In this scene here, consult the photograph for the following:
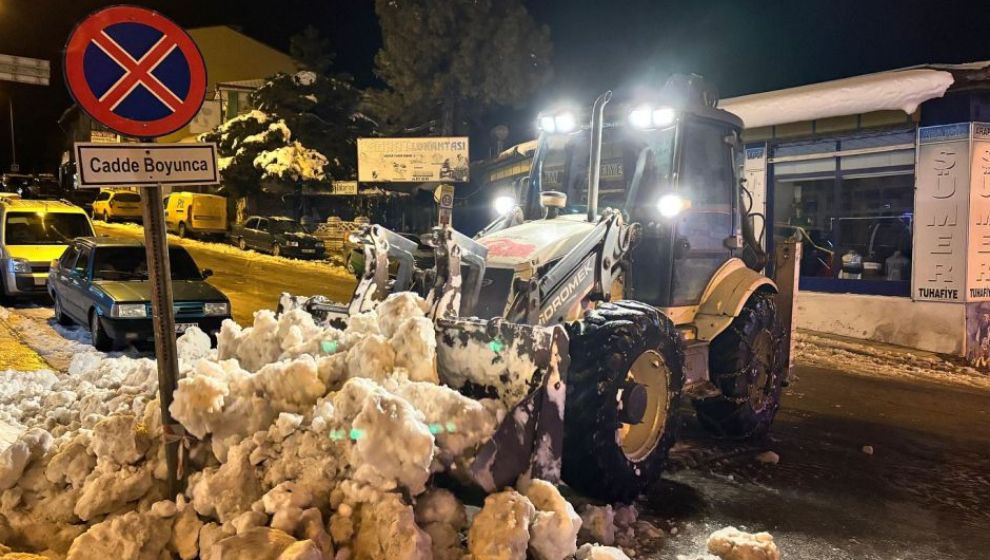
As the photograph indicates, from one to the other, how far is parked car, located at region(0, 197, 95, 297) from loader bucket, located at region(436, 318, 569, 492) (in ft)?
37.9

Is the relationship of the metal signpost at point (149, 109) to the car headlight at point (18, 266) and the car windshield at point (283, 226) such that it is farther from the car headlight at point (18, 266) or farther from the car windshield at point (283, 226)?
the car windshield at point (283, 226)

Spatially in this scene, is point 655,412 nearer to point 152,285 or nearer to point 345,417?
point 345,417

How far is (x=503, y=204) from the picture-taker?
759 centimetres

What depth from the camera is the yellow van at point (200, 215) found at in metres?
28.9

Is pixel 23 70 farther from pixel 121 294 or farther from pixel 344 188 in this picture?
pixel 344 188

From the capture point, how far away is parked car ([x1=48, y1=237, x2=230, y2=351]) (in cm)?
940

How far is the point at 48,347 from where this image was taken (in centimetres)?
993

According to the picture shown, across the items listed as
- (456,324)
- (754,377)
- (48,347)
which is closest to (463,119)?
(48,347)

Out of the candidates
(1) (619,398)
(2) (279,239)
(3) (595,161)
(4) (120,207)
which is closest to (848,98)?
(3) (595,161)

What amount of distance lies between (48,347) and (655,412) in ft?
28.4

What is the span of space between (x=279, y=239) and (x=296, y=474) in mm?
22437

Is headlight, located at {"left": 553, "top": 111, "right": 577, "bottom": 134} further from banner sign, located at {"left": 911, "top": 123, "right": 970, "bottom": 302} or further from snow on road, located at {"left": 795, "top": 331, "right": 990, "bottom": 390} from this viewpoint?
banner sign, located at {"left": 911, "top": 123, "right": 970, "bottom": 302}

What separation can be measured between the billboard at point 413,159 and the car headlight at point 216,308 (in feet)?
51.7

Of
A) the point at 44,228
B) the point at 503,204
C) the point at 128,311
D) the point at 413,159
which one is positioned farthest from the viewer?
the point at 413,159
